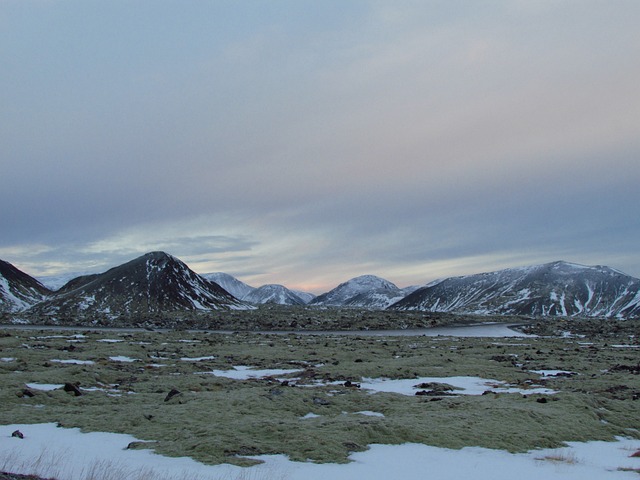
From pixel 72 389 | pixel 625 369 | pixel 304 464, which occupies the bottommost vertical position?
pixel 625 369

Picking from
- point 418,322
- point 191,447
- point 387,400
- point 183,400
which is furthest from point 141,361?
point 418,322

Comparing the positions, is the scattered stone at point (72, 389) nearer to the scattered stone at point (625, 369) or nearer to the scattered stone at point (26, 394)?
the scattered stone at point (26, 394)

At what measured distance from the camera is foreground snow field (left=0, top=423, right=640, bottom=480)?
443 inches

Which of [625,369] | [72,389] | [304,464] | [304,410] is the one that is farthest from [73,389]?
[625,369]

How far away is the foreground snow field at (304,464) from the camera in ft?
36.9

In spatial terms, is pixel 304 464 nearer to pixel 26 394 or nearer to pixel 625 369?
pixel 26 394

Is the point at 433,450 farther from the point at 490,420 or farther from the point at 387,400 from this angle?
the point at 387,400

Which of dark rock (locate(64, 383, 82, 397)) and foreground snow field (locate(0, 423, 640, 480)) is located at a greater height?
dark rock (locate(64, 383, 82, 397))

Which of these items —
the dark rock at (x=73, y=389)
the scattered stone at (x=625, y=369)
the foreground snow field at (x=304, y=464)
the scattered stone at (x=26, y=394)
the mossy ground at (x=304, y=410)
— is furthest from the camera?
the scattered stone at (x=625, y=369)

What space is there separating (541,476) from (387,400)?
31.5 ft

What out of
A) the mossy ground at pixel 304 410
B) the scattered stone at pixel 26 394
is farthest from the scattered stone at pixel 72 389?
the scattered stone at pixel 26 394

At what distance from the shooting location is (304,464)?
12.7 m

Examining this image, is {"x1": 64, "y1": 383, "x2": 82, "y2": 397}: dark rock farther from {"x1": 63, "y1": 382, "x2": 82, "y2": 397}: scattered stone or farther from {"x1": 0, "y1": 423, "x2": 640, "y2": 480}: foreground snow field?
{"x1": 0, "y1": 423, "x2": 640, "y2": 480}: foreground snow field

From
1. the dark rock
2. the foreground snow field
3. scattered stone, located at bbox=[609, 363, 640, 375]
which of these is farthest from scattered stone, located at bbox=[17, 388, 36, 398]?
scattered stone, located at bbox=[609, 363, 640, 375]
